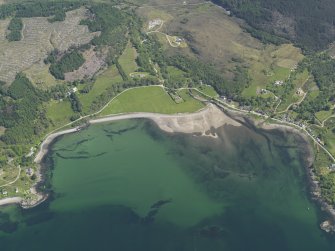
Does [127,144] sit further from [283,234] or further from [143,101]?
[283,234]

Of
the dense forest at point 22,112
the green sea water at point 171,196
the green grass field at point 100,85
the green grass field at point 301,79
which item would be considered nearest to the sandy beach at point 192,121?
the green sea water at point 171,196

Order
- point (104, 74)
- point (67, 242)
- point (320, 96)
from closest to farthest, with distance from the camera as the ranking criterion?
point (67, 242) < point (320, 96) < point (104, 74)

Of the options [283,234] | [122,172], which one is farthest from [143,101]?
[283,234]

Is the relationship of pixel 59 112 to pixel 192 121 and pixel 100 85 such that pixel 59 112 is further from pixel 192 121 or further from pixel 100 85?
pixel 192 121

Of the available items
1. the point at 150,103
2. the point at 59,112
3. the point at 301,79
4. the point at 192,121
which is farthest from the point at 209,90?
the point at 59,112

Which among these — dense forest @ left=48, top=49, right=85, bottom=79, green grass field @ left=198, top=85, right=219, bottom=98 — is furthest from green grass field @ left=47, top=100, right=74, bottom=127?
green grass field @ left=198, top=85, right=219, bottom=98

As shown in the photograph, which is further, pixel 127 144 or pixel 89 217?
pixel 127 144

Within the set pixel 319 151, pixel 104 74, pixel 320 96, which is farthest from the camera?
pixel 104 74
